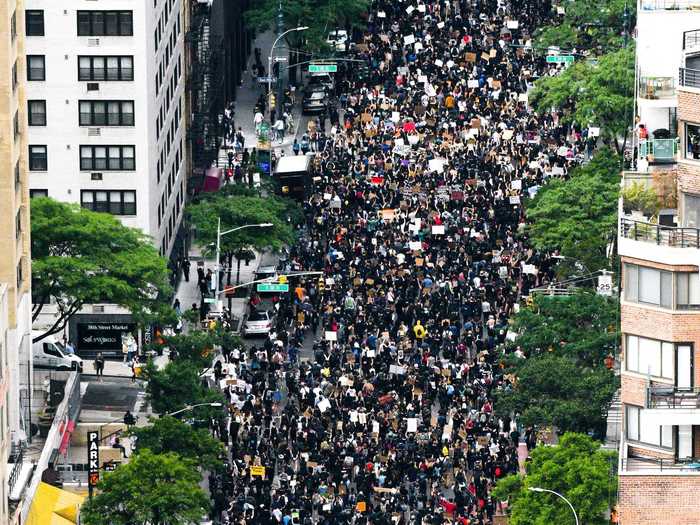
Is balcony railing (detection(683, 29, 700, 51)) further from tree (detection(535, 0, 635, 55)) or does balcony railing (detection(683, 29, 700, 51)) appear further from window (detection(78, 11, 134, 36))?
tree (detection(535, 0, 635, 55))

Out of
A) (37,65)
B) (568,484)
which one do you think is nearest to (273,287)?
(37,65)

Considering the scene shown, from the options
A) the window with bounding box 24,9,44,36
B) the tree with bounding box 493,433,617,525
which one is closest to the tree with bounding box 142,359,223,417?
the tree with bounding box 493,433,617,525

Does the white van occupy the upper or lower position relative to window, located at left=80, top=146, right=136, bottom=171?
lower

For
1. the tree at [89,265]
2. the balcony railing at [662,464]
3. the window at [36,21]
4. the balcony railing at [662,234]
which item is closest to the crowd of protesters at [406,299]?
the tree at [89,265]

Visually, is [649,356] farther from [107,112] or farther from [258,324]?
[107,112]

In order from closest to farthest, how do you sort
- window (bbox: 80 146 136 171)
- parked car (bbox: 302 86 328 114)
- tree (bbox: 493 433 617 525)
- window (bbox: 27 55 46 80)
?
1. tree (bbox: 493 433 617 525)
2. window (bbox: 27 55 46 80)
3. window (bbox: 80 146 136 171)
4. parked car (bbox: 302 86 328 114)

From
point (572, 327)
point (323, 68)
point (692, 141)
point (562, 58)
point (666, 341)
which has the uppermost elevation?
point (562, 58)
